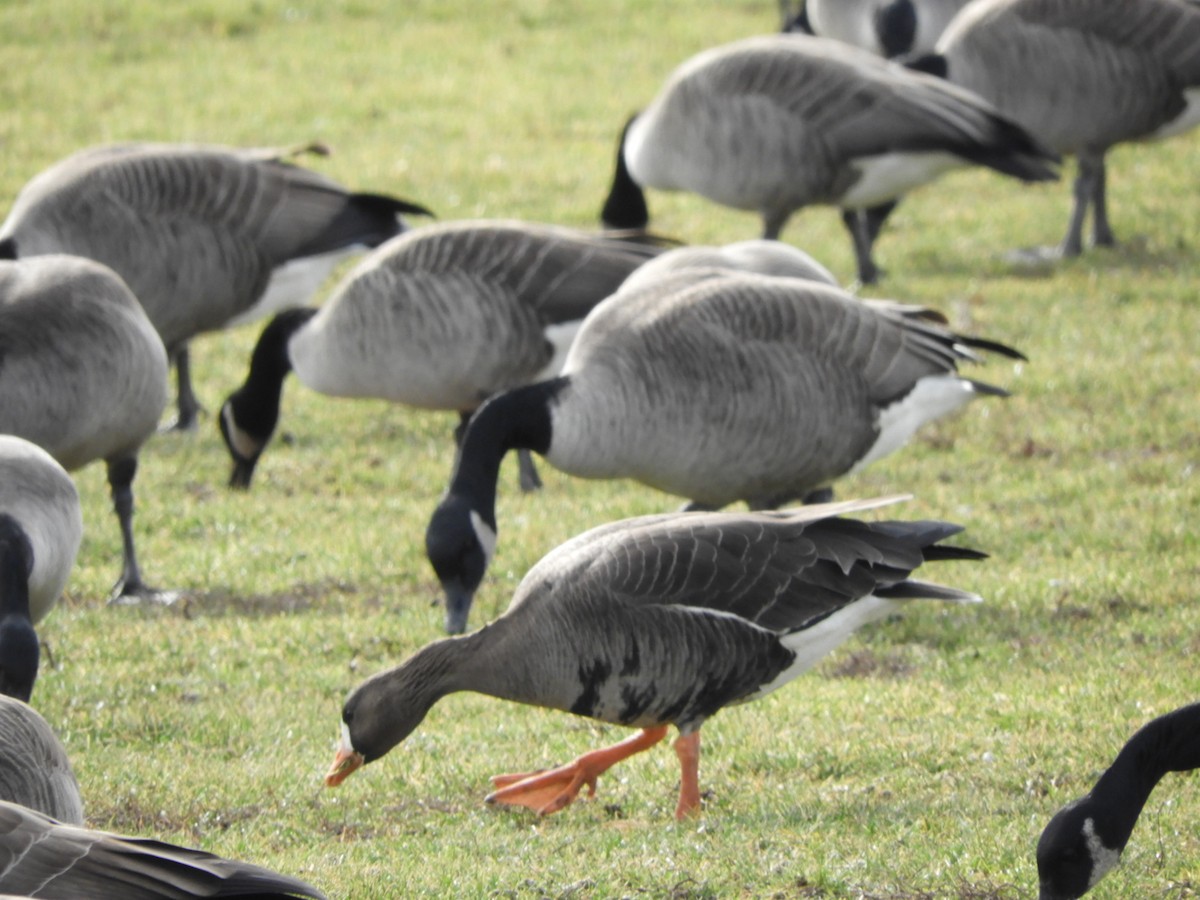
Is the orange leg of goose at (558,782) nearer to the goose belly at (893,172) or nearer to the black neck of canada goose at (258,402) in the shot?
the black neck of canada goose at (258,402)

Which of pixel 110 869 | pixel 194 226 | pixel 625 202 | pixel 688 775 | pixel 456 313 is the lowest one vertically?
pixel 625 202

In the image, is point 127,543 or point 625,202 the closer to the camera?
point 127,543

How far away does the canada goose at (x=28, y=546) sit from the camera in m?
5.89

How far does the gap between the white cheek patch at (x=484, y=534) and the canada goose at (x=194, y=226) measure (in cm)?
389

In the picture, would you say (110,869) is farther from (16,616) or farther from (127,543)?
(127,543)

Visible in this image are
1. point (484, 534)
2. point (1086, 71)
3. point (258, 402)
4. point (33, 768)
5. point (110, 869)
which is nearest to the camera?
point (110, 869)

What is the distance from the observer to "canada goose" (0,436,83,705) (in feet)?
19.3

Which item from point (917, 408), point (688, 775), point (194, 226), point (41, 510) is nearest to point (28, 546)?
point (41, 510)

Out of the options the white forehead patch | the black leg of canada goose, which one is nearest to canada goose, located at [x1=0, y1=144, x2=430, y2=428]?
the black leg of canada goose

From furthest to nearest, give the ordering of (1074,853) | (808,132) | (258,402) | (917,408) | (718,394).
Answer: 1. (808,132)
2. (258,402)
3. (917,408)
4. (718,394)
5. (1074,853)

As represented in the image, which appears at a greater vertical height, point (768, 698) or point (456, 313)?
point (456, 313)

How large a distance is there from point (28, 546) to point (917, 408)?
403 centimetres

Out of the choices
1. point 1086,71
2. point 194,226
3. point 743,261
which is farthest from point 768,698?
point 1086,71

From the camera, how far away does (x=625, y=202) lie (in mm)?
13039
